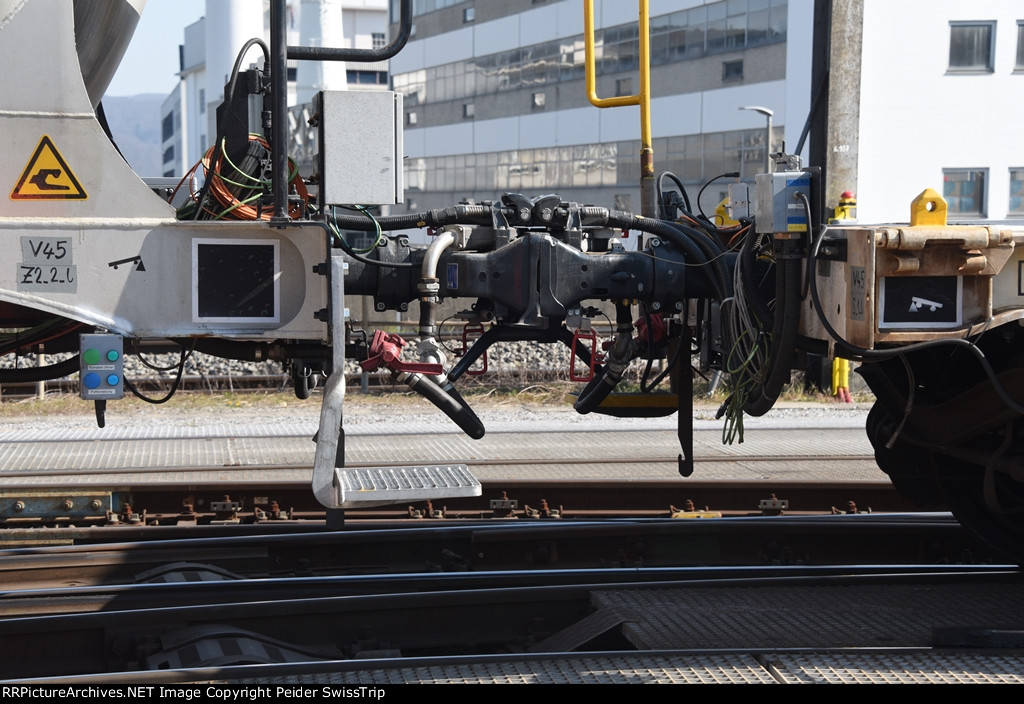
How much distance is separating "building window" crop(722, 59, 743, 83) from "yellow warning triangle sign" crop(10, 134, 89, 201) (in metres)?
34.2

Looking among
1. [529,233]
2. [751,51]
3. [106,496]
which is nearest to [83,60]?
[529,233]

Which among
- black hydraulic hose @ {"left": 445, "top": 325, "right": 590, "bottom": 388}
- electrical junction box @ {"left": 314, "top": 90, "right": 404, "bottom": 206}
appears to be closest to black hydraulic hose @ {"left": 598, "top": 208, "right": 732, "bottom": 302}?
black hydraulic hose @ {"left": 445, "top": 325, "right": 590, "bottom": 388}

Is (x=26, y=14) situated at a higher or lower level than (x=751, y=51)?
lower

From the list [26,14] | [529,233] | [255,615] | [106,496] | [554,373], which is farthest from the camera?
[554,373]

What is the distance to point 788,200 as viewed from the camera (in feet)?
15.6

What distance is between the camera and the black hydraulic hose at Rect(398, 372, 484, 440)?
505 centimetres

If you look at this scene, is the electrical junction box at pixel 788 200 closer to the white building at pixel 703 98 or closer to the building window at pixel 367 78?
the white building at pixel 703 98

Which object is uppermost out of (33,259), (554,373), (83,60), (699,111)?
(699,111)

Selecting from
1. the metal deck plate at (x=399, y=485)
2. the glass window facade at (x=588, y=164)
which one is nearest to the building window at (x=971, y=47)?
the glass window facade at (x=588, y=164)

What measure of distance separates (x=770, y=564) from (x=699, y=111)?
34099mm

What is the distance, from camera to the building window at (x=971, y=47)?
28.0 metres

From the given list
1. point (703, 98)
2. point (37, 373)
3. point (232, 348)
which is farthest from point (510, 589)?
point (703, 98)

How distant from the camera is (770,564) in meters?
6.20
